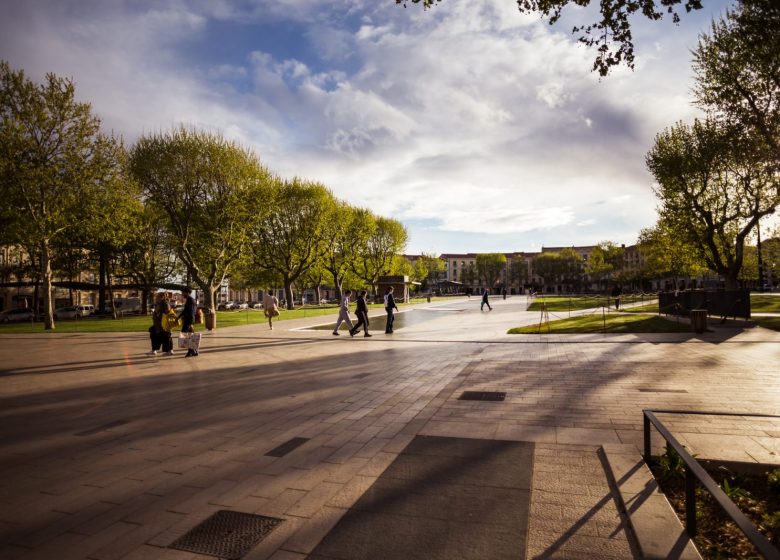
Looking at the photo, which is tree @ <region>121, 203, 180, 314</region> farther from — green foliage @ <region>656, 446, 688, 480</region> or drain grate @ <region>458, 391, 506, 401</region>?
green foliage @ <region>656, 446, 688, 480</region>

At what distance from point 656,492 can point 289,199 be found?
143ft

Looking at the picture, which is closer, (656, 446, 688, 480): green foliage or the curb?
the curb

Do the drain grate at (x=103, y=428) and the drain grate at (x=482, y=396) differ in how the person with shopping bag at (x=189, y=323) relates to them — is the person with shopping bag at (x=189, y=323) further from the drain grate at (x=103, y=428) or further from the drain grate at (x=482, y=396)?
the drain grate at (x=482, y=396)

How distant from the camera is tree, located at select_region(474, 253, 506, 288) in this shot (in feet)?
460

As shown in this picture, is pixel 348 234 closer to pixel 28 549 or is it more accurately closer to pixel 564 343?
pixel 564 343

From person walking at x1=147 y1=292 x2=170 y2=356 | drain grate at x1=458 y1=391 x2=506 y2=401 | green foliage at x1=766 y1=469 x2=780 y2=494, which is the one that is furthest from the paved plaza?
person walking at x1=147 y1=292 x2=170 y2=356

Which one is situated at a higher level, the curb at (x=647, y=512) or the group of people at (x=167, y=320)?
the group of people at (x=167, y=320)

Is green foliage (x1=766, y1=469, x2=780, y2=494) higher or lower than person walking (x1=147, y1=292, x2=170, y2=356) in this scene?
lower

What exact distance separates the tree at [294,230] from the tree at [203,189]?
11.4m

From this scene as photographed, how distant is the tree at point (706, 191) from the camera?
2431 centimetres

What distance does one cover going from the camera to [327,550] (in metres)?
2.87

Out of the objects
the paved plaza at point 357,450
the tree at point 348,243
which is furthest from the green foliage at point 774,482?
the tree at point 348,243

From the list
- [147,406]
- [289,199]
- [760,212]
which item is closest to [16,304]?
[289,199]

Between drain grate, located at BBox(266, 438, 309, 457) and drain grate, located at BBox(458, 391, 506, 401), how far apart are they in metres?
2.89
